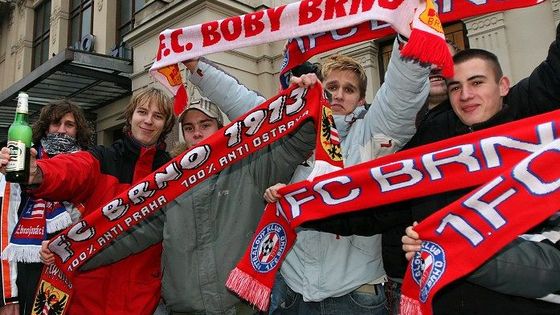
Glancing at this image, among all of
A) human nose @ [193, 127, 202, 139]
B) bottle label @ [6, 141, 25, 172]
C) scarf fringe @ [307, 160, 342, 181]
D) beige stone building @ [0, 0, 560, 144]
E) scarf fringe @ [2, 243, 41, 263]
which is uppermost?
beige stone building @ [0, 0, 560, 144]

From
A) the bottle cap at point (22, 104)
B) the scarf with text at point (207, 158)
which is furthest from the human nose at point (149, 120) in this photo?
the bottle cap at point (22, 104)

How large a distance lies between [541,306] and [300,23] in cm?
175

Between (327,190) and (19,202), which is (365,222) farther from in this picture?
(19,202)

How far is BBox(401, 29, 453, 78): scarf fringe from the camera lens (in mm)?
1823

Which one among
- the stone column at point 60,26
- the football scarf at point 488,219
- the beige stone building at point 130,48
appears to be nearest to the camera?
the football scarf at point 488,219

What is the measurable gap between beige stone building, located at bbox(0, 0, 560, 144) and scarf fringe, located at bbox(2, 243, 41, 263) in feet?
16.2

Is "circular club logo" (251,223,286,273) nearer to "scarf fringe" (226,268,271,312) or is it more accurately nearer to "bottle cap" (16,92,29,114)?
"scarf fringe" (226,268,271,312)

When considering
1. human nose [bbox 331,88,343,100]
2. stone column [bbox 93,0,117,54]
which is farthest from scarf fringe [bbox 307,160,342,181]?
stone column [bbox 93,0,117,54]

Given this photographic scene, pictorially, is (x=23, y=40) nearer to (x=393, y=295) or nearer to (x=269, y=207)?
(x=269, y=207)

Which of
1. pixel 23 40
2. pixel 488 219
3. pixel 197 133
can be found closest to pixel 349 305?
pixel 488 219

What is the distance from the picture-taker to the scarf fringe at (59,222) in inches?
100

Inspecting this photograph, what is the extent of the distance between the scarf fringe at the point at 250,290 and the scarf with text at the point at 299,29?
116 cm

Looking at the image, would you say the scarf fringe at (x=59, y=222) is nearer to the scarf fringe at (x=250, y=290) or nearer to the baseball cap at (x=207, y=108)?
the baseball cap at (x=207, y=108)

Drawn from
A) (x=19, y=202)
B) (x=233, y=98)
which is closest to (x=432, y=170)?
(x=233, y=98)
